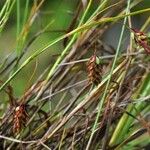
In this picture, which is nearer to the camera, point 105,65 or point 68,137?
point 68,137

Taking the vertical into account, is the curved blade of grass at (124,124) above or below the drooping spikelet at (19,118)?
below

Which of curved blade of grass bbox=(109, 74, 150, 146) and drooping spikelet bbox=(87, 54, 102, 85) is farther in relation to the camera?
curved blade of grass bbox=(109, 74, 150, 146)

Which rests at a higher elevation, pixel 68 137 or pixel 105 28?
pixel 105 28

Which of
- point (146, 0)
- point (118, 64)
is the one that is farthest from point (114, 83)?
point (146, 0)

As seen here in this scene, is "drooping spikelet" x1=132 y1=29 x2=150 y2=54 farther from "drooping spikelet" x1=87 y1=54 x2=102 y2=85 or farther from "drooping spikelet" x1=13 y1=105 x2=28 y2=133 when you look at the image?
"drooping spikelet" x1=13 y1=105 x2=28 y2=133

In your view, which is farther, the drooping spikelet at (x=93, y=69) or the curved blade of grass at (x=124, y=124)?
the curved blade of grass at (x=124, y=124)

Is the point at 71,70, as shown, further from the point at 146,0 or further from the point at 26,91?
the point at 146,0

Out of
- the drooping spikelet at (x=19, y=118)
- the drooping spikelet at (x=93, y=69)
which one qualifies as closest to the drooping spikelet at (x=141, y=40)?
the drooping spikelet at (x=93, y=69)

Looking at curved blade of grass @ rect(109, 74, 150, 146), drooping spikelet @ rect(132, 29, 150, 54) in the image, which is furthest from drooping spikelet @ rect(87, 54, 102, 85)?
curved blade of grass @ rect(109, 74, 150, 146)

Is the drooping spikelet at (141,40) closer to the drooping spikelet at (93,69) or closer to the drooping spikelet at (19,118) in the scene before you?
the drooping spikelet at (93,69)

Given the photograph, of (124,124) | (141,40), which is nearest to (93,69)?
(141,40)

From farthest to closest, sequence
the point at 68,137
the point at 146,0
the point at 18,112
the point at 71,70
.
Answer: the point at 146,0
the point at 71,70
the point at 68,137
the point at 18,112
